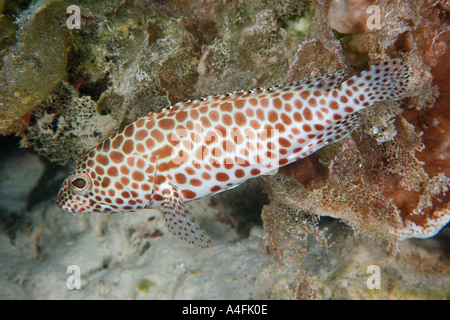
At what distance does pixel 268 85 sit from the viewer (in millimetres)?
3707

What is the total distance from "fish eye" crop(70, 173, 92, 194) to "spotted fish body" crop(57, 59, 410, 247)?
0.04 ft

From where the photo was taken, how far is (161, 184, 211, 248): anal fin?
3289 millimetres

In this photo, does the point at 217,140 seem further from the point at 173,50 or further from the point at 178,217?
the point at 173,50

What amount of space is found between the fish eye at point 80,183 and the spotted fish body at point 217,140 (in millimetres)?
11

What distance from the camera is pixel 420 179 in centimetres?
333

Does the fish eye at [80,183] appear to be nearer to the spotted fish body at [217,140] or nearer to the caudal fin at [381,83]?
the spotted fish body at [217,140]

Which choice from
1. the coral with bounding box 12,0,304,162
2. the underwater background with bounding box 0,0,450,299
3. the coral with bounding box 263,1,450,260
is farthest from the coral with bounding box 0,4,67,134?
the coral with bounding box 263,1,450,260

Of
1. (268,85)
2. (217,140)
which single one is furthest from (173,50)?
(217,140)

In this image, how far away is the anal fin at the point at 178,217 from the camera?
329 centimetres

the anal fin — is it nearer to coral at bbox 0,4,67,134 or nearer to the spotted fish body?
the spotted fish body

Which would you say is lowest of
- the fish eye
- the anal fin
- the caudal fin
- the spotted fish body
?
the anal fin

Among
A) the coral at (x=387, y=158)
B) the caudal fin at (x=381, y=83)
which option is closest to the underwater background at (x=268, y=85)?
the coral at (x=387, y=158)

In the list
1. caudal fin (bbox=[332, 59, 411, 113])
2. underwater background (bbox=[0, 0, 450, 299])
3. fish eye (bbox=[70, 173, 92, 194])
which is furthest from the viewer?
fish eye (bbox=[70, 173, 92, 194])

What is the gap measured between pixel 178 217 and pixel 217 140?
3.22ft
